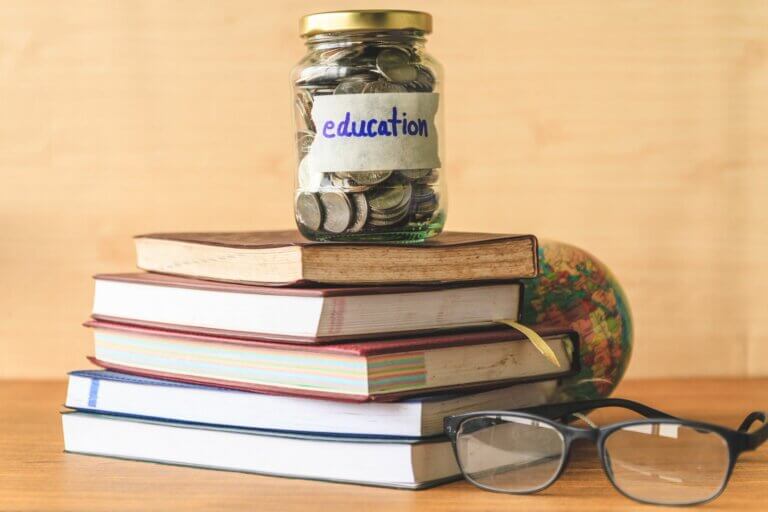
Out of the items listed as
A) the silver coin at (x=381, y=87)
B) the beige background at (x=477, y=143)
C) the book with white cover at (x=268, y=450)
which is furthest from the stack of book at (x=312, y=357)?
the beige background at (x=477, y=143)

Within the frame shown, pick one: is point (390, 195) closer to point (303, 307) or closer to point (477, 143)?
point (303, 307)

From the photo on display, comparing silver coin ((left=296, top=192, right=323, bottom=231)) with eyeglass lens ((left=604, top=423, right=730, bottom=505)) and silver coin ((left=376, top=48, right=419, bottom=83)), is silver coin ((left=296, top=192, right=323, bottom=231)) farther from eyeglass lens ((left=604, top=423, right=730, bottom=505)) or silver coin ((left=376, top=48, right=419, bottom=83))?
eyeglass lens ((left=604, top=423, right=730, bottom=505))

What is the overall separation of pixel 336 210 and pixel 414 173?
0.22 feet

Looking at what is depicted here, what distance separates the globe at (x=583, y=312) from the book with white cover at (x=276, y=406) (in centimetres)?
4

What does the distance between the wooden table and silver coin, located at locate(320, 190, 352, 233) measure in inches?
7.5

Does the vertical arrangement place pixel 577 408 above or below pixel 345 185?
below

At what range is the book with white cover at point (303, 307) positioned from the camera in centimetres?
82

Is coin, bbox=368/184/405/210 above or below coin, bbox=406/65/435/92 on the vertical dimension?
below

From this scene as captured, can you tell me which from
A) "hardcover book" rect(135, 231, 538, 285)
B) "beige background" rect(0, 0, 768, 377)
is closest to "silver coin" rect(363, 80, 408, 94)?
"hardcover book" rect(135, 231, 538, 285)

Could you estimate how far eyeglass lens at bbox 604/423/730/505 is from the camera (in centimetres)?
77

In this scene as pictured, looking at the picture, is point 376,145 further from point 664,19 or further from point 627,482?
point 664,19

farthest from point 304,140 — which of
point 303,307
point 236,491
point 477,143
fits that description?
point 477,143

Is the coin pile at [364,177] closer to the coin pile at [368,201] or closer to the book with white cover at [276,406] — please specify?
the coin pile at [368,201]

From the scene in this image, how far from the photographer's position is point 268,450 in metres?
0.85
